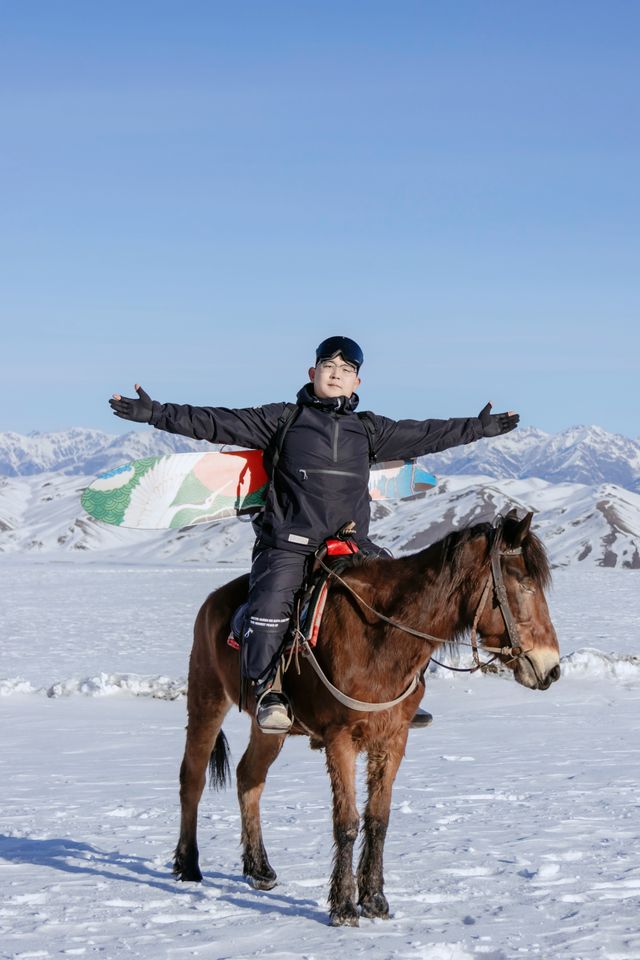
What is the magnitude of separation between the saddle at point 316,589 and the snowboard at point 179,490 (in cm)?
95

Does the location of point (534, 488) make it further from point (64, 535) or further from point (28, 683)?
point (28, 683)

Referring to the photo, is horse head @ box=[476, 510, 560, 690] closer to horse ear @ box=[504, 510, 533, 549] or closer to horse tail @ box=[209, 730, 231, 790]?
horse ear @ box=[504, 510, 533, 549]

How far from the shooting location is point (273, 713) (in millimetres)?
6375

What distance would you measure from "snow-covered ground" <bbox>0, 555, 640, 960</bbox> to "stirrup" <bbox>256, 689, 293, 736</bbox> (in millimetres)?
1194

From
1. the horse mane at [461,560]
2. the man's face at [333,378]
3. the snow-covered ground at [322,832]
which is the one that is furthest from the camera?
the man's face at [333,378]

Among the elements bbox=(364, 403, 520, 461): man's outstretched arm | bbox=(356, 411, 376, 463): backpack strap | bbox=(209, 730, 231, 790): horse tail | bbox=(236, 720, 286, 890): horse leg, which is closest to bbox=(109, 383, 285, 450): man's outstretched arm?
bbox=(356, 411, 376, 463): backpack strap

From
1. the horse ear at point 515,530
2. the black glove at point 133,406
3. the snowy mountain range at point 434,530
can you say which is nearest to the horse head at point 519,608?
the horse ear at point 515,530

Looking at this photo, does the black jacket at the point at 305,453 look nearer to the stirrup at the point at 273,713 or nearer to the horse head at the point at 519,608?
the stirrup at the point at 273,713

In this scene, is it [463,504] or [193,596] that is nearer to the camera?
[193,596]

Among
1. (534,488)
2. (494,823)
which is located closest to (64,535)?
(534,488)

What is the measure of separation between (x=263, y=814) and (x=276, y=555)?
3.70m

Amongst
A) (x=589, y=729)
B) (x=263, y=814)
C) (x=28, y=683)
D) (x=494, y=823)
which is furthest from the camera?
(x=28, y=683)

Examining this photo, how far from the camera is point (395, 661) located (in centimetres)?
614

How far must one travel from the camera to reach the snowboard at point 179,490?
301 inches
